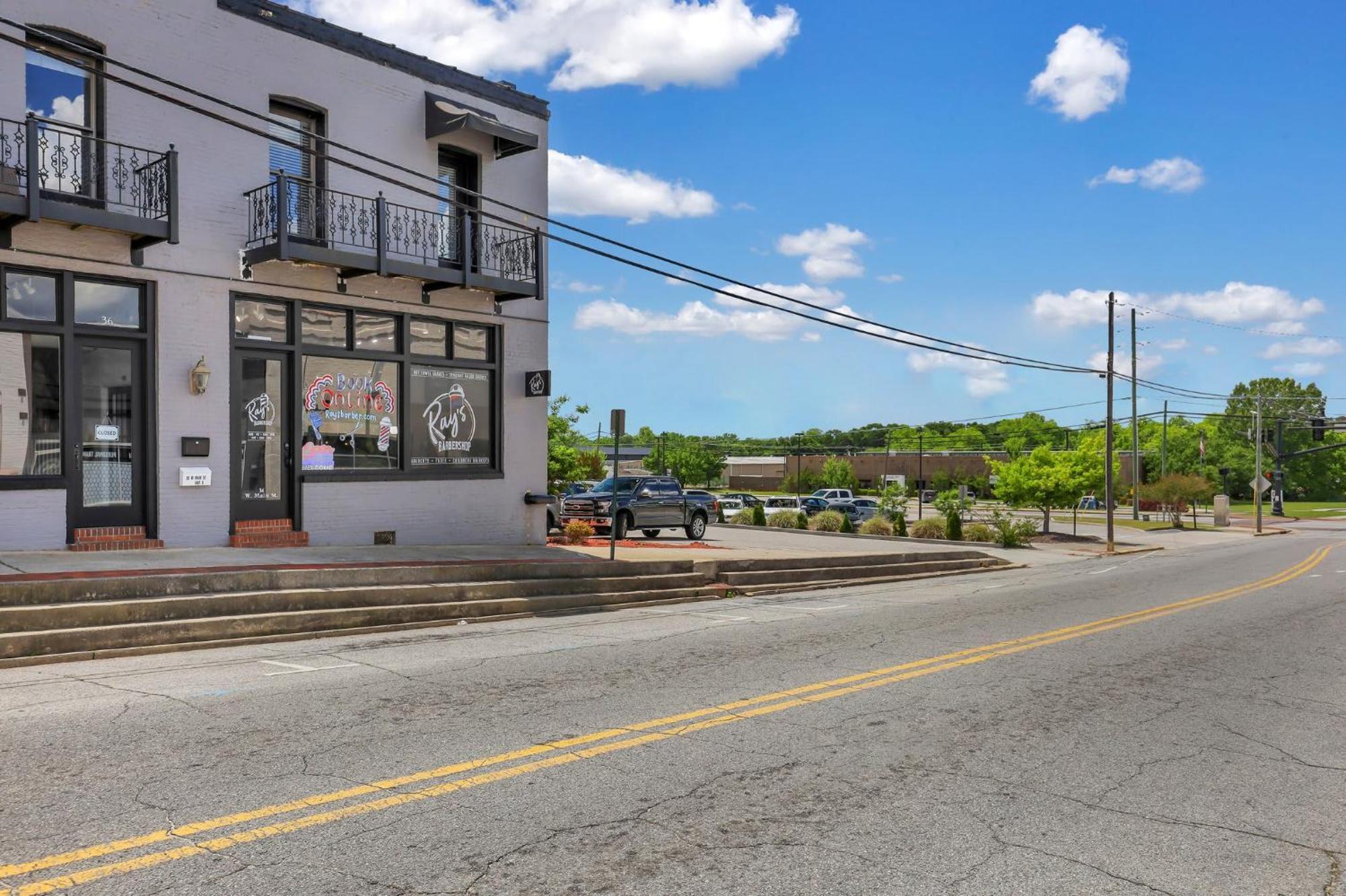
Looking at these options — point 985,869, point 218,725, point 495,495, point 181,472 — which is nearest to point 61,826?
point 218,725

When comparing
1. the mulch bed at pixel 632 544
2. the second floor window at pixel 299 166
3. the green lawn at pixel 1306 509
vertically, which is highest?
the second floor window at pixel 299 166

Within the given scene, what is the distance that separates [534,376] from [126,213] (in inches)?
286

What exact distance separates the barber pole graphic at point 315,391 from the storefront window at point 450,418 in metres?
1.58

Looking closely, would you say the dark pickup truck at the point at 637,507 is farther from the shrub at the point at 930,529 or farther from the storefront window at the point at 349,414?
the shrub at the point at 930,529

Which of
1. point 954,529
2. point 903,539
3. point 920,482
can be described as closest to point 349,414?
point 903,539

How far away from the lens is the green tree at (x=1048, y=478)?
41.6 m

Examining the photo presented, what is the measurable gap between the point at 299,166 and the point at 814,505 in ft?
125

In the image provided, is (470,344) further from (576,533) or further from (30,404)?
(30,404)

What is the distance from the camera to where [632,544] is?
2333cm

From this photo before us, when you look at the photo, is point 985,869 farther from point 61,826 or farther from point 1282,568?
point 1282,568

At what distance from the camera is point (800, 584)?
61.3 feet

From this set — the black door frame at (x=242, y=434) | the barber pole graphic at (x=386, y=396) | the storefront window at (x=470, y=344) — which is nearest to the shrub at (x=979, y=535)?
the storefront window at (x=470, y=344)

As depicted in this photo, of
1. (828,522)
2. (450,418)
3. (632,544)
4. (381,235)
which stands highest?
(381,235)

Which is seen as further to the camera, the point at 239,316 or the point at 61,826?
the point at 239,316
